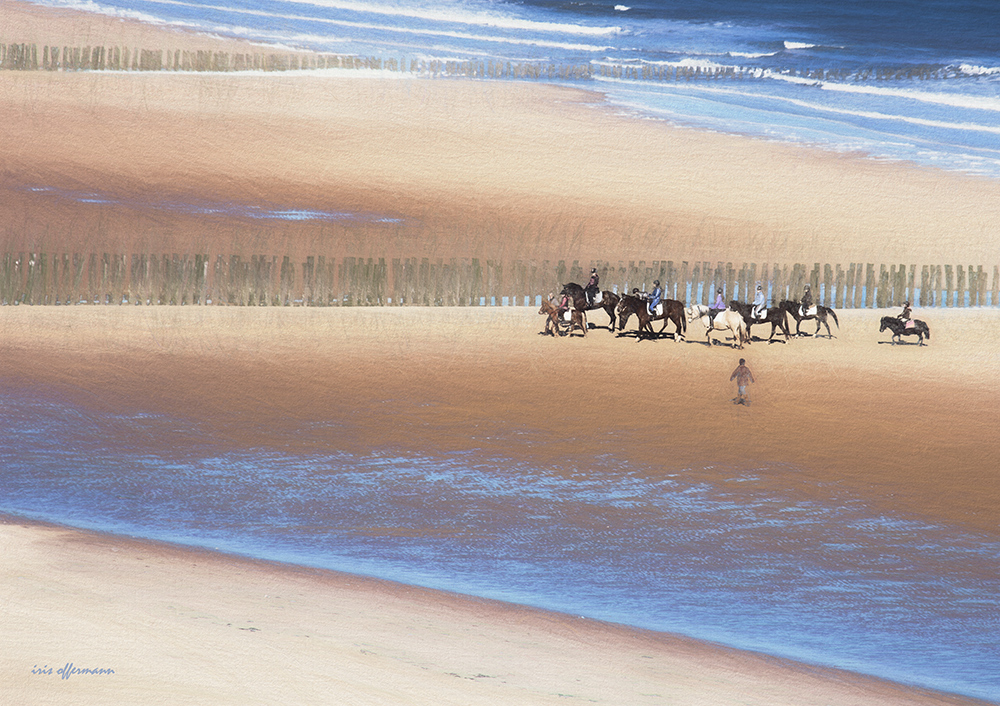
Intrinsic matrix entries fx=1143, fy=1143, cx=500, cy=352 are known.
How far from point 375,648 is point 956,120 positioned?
563 inches

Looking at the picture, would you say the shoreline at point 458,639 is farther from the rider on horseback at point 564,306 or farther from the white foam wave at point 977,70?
the white foam wave at point 977,70

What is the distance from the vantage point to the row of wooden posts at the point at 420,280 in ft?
43.5

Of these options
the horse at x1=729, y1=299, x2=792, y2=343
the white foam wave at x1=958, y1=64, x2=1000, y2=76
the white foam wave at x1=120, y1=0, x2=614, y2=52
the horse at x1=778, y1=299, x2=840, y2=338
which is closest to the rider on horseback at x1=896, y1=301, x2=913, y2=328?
the horse at x1=778, y1=299, x2=840, y2=338

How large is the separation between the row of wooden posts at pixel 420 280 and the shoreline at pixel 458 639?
738 cm

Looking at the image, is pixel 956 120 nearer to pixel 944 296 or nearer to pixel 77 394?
pixel 944 296

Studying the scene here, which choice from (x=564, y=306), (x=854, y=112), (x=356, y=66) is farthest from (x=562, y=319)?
(x=854, y=112)

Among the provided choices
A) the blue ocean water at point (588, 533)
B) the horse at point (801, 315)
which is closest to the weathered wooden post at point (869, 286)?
the horse at point (801, 315)

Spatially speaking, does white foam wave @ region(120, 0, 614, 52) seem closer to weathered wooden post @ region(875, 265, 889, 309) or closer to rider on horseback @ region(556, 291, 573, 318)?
weathered wooden post @ region(875, 265, 889, 309)

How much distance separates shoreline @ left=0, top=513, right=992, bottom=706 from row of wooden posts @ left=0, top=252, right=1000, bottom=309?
7377 mm

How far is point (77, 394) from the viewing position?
934 centimetres

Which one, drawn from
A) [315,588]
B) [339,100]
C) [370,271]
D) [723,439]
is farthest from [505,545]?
[339,100]
